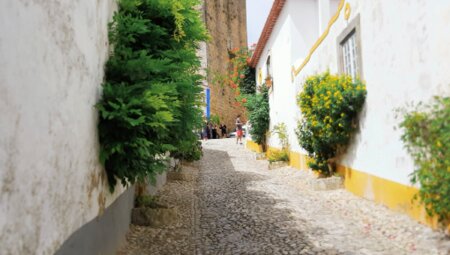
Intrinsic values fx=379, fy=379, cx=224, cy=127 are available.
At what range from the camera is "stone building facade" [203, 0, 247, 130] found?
29422 millimetres

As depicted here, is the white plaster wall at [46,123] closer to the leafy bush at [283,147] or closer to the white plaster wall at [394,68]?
the white plaster wall at [394,68]

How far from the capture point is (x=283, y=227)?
4.96 m

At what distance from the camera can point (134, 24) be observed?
13.9 ft

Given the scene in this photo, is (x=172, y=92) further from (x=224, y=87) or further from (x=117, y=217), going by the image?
(x=224, y=87)

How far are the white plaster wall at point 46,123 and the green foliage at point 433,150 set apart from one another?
312cm

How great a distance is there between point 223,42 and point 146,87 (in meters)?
29.2

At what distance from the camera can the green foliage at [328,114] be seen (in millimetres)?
6180

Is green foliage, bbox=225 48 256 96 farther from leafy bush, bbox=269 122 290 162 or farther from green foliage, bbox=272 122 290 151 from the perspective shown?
leafy bush, bbox=269 122 290 162

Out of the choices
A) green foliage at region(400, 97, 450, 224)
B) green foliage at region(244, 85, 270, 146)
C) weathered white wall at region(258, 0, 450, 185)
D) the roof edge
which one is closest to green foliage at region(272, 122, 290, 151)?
green foliage at region(244, 85, 270, 146)

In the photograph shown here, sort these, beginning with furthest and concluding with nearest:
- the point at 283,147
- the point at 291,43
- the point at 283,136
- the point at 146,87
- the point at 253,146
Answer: the point at 253,146 → the point at 283,147 → the point at 283,136 → the point at 291,43 → the point at 146,87

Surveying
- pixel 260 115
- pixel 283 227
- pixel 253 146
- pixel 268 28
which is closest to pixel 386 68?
pixel 283 227

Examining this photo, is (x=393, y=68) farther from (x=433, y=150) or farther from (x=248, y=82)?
(x=248, y=82)

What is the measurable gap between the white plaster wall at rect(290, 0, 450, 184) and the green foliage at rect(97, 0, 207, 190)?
2489 millimetres

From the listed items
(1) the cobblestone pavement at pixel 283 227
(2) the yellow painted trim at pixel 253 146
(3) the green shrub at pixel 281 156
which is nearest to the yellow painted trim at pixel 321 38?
(3) the green shrub at pixel 281 156
